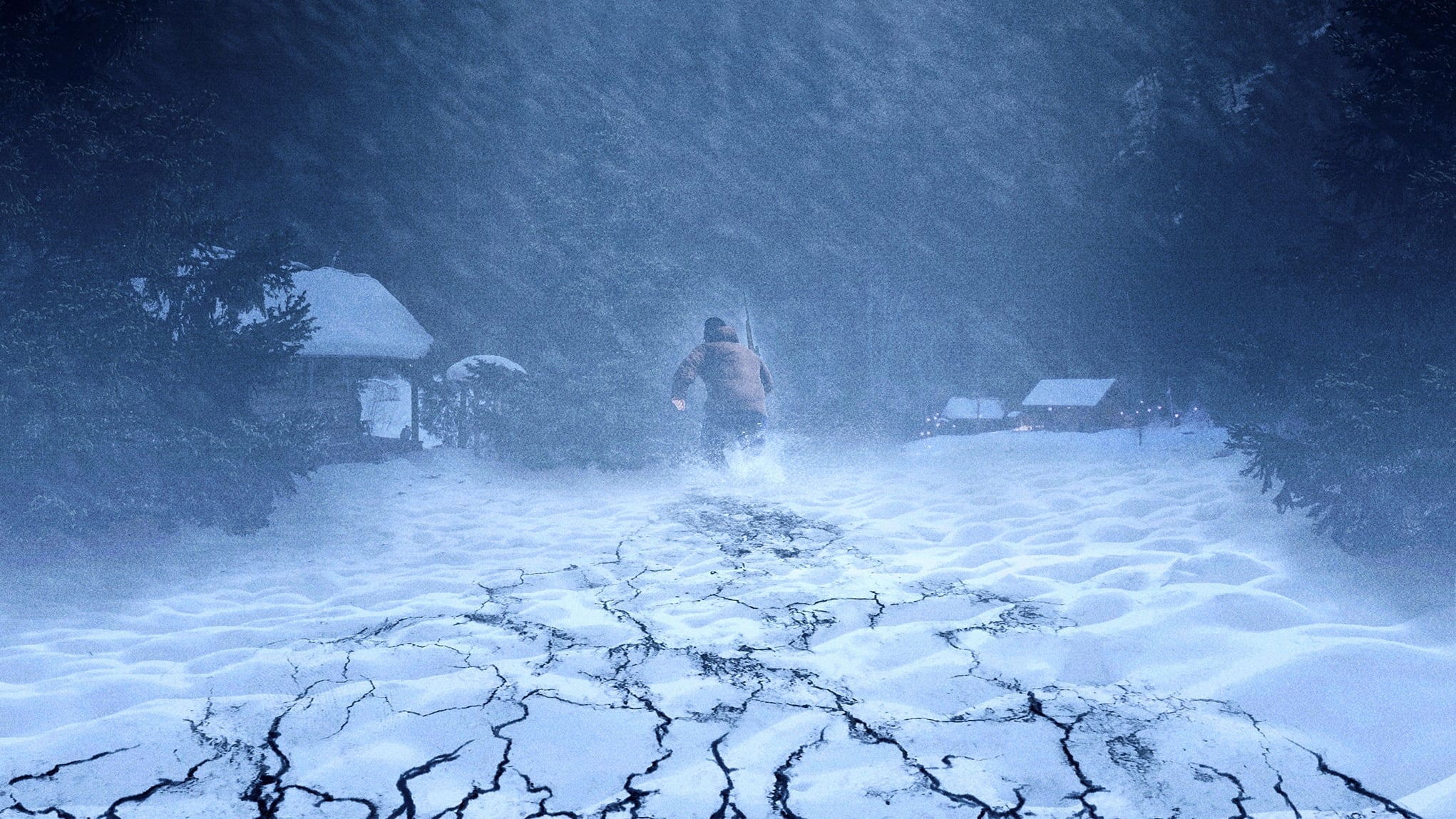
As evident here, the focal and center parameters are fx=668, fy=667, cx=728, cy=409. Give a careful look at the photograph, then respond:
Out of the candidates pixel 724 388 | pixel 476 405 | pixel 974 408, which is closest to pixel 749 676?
pixel 724 388

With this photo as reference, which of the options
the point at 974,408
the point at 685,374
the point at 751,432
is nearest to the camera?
the point at 685,374

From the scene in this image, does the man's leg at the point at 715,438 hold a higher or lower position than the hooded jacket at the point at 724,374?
lower

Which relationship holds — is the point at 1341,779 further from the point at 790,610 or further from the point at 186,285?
the point at 186,285

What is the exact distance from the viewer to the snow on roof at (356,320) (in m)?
12.3

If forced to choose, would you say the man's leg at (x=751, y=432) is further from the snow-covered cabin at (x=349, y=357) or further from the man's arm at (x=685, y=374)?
the snow-covered cabin at (x=349, y=357)

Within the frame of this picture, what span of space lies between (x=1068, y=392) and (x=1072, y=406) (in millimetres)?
475

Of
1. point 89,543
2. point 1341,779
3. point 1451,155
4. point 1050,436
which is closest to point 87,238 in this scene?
point 89,543

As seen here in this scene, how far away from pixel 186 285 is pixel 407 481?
3.17 m

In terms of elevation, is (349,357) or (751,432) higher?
(349,357)

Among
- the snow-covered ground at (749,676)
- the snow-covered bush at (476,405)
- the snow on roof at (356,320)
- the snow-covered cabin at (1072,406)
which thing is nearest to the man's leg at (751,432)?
the snow-covered bush at (476,405)

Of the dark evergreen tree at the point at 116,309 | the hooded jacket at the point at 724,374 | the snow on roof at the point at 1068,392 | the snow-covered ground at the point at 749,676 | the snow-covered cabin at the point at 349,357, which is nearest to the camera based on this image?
the snow-covered ground at the point at 749,676

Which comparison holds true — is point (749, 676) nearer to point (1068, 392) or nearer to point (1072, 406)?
point (1072, 406)

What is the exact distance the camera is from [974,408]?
1720 centimetres

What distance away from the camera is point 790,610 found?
3582 mm
